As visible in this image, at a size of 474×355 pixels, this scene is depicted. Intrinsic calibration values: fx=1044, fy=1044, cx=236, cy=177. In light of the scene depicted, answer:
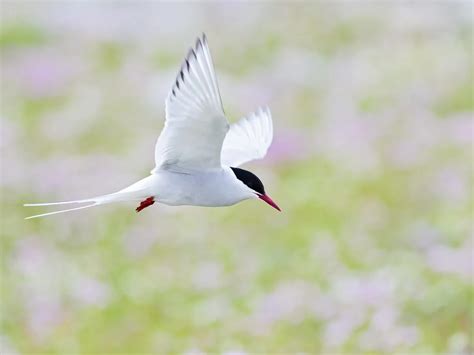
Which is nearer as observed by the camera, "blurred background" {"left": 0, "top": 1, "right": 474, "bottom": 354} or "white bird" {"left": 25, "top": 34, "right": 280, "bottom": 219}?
"white bird" {"left": 25, "top": 34, "right": 280, "bottom": 219}

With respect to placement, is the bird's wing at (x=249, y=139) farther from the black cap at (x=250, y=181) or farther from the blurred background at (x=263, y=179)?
the blurred background at (x=263, y=179)

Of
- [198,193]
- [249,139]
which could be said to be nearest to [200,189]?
[198,193]

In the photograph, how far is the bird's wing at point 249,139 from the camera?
3635 mm

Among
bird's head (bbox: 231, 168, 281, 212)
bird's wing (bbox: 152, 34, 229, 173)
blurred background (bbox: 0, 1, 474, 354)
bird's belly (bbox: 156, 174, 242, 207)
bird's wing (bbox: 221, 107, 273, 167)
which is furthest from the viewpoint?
blurred background (bbox: 0, 1, 474, 354)

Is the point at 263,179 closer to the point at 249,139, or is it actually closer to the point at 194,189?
the point at 249,139

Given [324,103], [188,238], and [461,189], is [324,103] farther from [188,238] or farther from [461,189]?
[188,238]

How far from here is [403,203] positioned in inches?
268

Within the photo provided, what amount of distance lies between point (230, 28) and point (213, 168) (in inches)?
266

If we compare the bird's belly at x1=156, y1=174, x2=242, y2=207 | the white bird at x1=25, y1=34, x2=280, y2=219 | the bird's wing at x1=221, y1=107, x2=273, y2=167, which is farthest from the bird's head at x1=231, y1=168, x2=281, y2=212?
the bird's wing at x1=221, y1=107, x2=273, y2=167

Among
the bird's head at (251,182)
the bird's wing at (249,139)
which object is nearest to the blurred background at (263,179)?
the bird's wing at (249,139)

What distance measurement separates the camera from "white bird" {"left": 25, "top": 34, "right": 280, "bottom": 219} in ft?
9.29

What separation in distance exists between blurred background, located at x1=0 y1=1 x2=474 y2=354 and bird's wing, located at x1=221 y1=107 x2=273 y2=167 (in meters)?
1.48

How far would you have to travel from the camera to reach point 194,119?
2.92 m

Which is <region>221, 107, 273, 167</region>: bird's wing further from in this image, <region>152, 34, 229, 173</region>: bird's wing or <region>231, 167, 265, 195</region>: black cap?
<region>152, 34, 229, 173</region>: bird's wing
